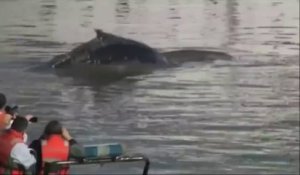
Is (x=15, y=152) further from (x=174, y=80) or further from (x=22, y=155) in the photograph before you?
(x=174, y=80)

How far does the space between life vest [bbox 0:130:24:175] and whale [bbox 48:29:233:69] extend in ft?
16.7

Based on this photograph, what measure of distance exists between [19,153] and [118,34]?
18.0 feet

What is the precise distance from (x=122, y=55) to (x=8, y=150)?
217 inches

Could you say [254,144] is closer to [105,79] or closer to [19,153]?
[105,79]

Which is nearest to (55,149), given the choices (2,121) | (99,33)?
(2,121)

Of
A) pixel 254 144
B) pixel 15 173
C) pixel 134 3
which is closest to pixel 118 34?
pixel 134 3

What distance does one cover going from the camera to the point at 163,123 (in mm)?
9656

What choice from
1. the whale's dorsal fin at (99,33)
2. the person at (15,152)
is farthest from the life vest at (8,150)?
the whale's dorsal fin at (99,33)

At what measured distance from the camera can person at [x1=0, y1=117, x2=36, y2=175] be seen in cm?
490

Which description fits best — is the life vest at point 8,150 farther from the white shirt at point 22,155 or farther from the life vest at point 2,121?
the life vest at point 2,121

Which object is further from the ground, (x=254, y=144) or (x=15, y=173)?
(x=15, y=173)

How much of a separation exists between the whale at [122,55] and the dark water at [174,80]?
0.09m

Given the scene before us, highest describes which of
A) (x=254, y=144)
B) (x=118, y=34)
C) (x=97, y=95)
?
(x=118, y=34)

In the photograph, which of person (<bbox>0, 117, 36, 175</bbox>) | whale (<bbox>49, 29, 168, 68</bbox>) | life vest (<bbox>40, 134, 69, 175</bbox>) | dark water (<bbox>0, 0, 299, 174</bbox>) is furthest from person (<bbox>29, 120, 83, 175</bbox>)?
whale (<bbox>49, 29, 168, 68</bbox>)
